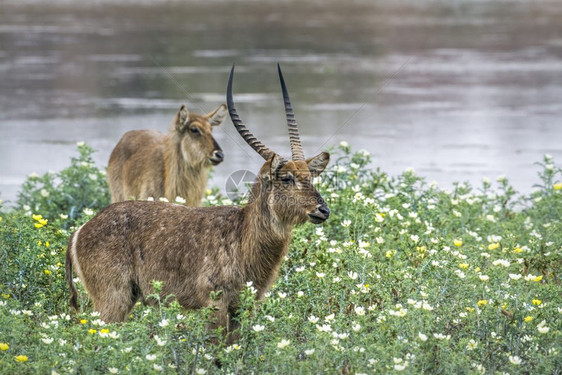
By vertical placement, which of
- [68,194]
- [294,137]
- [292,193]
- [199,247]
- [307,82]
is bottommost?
[307,82]

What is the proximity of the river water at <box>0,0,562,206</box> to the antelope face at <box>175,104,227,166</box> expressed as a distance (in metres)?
1.93

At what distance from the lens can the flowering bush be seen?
534 cm

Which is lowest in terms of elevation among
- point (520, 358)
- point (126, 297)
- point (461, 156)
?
point (461, 156)

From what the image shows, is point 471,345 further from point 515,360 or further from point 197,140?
point 197,140

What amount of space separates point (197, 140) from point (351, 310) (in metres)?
3.59

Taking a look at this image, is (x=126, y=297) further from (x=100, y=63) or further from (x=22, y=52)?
(x=22, y=52)

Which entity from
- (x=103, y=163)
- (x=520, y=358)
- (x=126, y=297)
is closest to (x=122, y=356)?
(x=126, y=297)

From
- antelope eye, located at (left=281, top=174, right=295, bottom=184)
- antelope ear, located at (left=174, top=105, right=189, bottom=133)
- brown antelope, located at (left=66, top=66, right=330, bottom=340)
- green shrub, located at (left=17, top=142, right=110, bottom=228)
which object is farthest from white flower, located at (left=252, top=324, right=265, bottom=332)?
antelope ear, located at (left=174, top=105, right=189, bottom=133)

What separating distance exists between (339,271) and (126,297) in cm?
175

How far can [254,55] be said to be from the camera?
19.9m

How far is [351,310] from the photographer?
663 cm

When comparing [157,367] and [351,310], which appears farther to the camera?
[351,310]

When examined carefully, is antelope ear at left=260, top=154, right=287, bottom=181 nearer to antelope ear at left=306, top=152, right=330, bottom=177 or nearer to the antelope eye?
the antelope eye

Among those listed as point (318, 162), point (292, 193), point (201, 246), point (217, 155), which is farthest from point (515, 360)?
point (217, 155)
